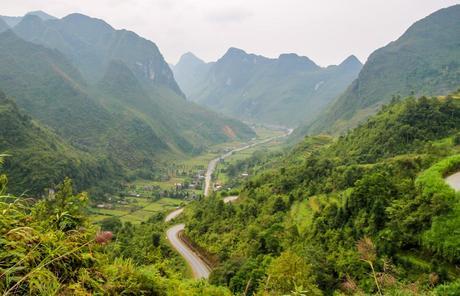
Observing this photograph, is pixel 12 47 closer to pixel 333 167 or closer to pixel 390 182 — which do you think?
pixel 333 167

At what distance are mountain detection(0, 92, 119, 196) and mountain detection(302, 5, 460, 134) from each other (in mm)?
86228

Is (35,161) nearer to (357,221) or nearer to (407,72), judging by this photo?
(357,221)

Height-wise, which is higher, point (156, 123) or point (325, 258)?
point (156, 123)

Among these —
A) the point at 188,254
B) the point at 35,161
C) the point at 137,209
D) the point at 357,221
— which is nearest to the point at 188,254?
the point at 188,254

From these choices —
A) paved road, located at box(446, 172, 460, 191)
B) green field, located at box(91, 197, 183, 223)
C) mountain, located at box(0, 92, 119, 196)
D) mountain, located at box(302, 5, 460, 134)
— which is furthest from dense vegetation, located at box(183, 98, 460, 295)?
mountain, located at box(302, 5, 460, 134)

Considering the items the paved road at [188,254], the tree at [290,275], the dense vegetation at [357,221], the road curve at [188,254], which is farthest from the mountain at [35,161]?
the tree at [290,275]

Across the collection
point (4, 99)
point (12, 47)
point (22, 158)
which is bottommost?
point (22, 158)

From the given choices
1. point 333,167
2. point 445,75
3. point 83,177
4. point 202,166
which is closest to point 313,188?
point 333,167

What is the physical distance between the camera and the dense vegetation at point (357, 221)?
16672 mm

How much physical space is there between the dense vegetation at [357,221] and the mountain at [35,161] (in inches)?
1564

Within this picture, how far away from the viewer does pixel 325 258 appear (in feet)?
73.3

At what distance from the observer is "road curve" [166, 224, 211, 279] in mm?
35278

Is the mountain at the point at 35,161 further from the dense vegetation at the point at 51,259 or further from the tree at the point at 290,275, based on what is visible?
the dense vegetation at the point at 51,259

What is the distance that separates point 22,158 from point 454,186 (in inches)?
3029
